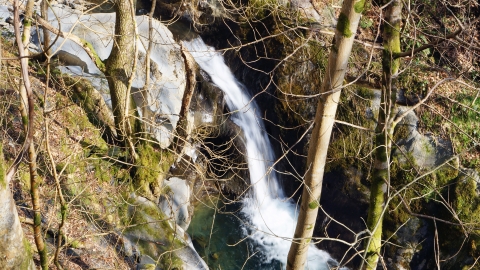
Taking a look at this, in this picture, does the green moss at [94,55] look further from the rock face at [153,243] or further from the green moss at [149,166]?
the rock face at [153,243]

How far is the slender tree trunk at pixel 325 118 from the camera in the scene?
3613 millimetres

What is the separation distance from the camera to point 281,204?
10617 mm

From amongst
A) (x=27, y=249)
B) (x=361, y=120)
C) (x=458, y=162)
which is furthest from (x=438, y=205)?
(x=27, y=249)

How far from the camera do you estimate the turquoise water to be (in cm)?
896

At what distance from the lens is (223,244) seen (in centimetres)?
934

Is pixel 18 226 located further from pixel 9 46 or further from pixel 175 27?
pixel 175 27

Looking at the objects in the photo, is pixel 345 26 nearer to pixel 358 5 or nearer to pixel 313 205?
pixel 358 5

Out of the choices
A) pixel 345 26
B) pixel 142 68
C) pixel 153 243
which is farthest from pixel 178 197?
pixel 345 26

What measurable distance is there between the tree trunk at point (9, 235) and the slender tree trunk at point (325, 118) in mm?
1990

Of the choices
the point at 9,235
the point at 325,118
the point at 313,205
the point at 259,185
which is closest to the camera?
the point at 9,235

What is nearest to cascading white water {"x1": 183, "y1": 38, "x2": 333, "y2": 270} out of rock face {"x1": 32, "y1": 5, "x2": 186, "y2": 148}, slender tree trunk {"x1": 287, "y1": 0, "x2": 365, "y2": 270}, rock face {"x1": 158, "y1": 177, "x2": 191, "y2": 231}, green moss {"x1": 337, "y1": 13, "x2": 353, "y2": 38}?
rock face {"x1": 32, "y1": 5, "x2": 186, "y2": 148}

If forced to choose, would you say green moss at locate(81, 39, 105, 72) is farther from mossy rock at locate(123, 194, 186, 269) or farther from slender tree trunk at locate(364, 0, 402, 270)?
slender tree trunk at locate(364, 0, 402, 270)

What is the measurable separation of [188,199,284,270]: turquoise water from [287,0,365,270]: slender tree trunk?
4636 mm

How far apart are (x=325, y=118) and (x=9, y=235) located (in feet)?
8.18
